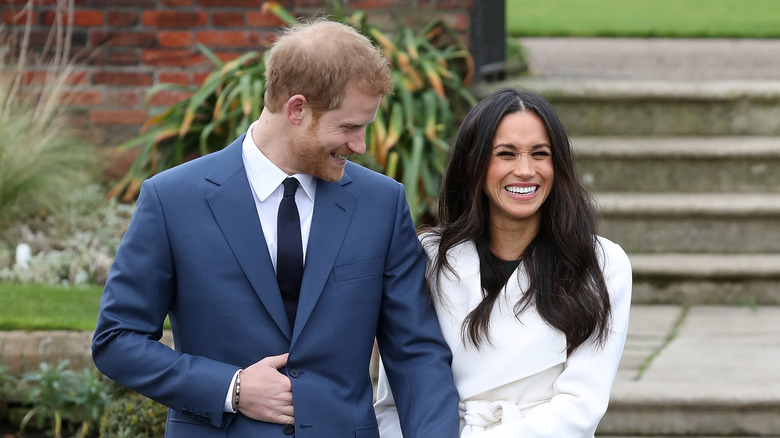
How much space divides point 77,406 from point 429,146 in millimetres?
2474

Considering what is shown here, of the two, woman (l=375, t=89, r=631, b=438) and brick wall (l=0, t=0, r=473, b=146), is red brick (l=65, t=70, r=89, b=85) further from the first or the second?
woman (l=375, t=89, r=631, b=438)

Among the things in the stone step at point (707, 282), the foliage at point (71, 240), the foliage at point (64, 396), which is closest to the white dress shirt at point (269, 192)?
the foliage at point (64, 396)

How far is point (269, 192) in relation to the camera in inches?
105

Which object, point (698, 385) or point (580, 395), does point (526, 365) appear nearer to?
point (580, 395)

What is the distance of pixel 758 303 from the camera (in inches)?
231

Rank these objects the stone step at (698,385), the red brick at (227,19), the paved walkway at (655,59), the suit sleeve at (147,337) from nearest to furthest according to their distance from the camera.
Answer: the suit sleeve at (147,337) → the stone step at (698,385) → the red brick at (227,19) → the paved walkway at (655,59)

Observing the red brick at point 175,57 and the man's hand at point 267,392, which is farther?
the red brick at point 175,57

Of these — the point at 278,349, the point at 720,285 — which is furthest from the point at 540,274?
the point at 720,285

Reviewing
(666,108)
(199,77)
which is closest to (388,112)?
(199,77)

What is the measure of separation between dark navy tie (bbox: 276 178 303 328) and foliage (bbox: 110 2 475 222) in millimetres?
2990

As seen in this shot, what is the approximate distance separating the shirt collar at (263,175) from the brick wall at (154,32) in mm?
4072

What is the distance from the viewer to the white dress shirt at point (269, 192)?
2672mm

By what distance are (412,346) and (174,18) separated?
443 centimetres

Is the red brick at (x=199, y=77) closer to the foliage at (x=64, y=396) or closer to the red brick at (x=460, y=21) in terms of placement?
the red brick at (x=460, y=21)
